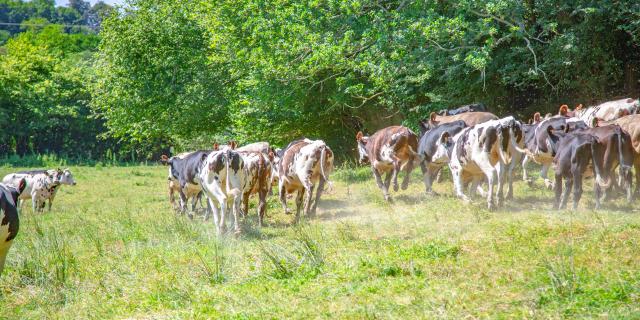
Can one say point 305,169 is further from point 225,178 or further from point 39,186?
point 39,186

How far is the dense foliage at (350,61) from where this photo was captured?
66.0ft

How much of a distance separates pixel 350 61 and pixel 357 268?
12437 mm

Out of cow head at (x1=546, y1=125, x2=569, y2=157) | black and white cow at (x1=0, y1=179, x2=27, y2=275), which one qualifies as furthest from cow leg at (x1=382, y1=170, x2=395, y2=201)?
black and white cow at (x1=0, y1=179, x2=27, y2=275)

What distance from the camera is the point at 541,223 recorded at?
36.9ft

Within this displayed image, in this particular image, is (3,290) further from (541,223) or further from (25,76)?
(25,76)

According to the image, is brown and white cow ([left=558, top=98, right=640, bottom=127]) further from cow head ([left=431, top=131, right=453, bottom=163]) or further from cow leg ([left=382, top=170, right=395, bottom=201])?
cow leg ([left=382, top=170, right=395, bottom=201])

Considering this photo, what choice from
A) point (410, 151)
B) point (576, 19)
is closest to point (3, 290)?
point (410, 151)

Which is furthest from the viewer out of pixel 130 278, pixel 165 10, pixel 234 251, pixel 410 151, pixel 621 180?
pixel 165 10

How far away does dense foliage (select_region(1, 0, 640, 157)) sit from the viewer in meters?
20.1

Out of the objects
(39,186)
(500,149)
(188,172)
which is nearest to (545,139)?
(500,149)

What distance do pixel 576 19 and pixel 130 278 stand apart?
602 inches

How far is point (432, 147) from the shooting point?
1705cm

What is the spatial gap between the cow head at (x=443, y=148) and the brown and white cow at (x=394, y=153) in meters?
0.62

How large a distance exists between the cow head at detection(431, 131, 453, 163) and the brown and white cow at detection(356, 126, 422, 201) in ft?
2.02
